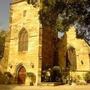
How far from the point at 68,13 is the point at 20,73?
1678 cm

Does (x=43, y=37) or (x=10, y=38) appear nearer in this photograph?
(x=43, y=37)

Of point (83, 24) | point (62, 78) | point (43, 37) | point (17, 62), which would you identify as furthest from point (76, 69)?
point (83, 24)

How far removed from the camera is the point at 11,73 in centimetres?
3244

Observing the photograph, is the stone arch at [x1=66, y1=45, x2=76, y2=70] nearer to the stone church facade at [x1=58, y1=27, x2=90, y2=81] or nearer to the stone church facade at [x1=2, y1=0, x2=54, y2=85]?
the stone church facade at [x1=58, y1=27, x2=90, y2=81]

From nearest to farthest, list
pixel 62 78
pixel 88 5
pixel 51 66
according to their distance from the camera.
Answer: pixel 88 5
pixel 62 78
pixel 51 66

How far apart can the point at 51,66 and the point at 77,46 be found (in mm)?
4374

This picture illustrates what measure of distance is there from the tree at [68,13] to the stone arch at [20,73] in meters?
14.7

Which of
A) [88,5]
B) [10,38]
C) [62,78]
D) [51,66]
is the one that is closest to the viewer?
[88,5]

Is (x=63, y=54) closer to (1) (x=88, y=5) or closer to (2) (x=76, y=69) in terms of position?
(2) (x=76, y=69)

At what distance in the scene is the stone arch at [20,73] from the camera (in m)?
31.4

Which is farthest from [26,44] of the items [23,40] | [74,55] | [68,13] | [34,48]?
[68,13]

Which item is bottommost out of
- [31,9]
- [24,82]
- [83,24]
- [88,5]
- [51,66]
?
[24,82]

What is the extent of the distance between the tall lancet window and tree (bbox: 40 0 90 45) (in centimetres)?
1412

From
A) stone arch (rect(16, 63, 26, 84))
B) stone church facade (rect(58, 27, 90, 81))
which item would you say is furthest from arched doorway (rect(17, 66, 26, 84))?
stone church facade (rect(58, 27, 90, 81))
